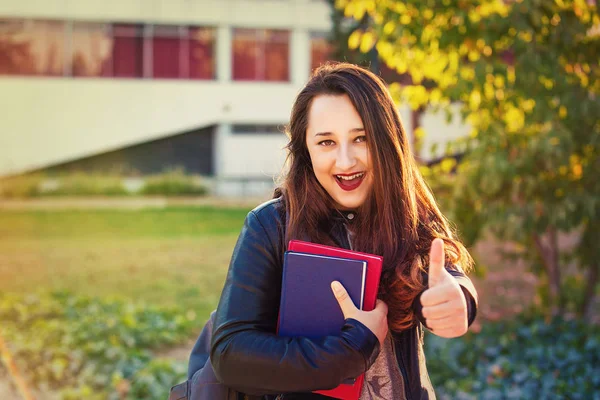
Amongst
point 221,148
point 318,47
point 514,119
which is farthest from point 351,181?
point 318,47

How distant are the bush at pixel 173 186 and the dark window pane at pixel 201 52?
5872 millimetres

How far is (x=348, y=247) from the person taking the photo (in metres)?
1.95

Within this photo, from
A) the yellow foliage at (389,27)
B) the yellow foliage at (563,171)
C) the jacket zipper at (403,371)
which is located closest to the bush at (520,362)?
the yellow foliage at (563,171)

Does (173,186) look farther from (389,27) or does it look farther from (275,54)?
(389,27)

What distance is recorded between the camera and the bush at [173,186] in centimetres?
2050

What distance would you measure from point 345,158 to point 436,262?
38 centimetres

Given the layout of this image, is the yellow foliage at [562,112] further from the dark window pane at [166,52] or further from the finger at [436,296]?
the dark window pane at [166,52]

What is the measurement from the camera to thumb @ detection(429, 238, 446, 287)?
167 centimetres

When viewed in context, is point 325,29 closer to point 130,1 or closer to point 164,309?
point 130,1

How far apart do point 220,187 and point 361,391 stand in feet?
69.9

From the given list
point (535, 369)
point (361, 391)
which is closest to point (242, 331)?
point (361, 391)

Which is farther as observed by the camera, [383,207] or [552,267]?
[552,267]

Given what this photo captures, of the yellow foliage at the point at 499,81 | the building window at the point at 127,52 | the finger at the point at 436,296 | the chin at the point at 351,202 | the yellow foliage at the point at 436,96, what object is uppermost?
the building window at the point at 127,52

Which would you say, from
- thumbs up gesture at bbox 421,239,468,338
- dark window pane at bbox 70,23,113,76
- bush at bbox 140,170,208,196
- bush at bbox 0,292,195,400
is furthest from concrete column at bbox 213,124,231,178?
thumbs up gesture at bbox 421,239,468,338
